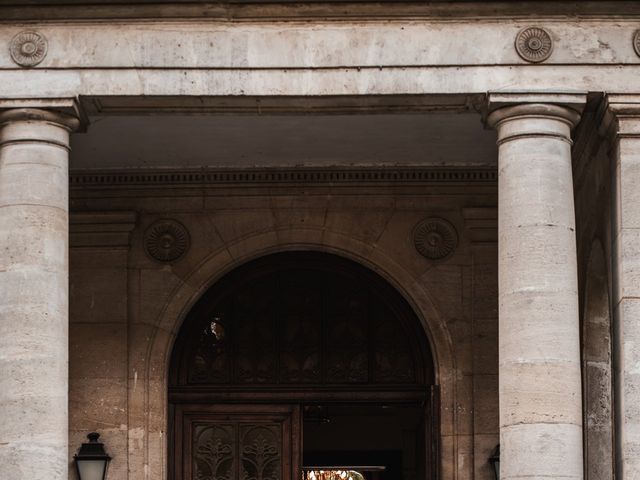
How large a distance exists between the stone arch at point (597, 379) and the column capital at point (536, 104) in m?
2.99

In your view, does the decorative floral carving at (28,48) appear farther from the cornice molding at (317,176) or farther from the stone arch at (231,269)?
the stone arch at (231,269)

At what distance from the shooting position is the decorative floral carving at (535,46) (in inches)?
735

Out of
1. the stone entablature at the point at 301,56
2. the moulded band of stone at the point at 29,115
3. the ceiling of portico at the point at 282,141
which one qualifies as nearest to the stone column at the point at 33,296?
the moulded band of stone at the point at 29,115

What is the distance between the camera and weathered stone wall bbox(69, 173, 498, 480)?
21.8 meters

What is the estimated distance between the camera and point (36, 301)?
59.5 feet

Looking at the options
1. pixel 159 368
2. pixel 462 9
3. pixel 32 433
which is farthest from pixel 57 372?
pixel 462 9

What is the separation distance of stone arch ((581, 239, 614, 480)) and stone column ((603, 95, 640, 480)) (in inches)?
87.6

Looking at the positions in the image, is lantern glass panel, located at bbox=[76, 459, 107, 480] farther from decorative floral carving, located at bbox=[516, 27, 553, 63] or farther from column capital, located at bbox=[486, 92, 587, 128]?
decorative floral carving, located at bbox=[516, 27, 553, 63]

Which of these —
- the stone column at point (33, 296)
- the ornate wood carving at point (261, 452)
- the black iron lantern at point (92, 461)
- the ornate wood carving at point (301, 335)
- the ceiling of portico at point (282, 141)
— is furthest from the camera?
the ornate wood carving at point (301, 335)

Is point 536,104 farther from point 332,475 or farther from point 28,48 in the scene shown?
point 332,475

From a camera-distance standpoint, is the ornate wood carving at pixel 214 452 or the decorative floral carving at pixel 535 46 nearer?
the decorative floral carving at pixel 535 46

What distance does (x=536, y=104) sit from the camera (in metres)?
18.6

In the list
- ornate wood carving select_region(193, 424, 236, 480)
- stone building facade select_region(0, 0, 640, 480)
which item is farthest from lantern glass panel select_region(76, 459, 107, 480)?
ornate wood carving select_region(193, 424, 236, 480)

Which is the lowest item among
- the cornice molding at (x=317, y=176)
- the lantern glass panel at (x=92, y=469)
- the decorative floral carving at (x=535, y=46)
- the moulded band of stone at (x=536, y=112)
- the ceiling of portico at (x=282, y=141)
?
the lantern glass panel at (x=92, y=469)
